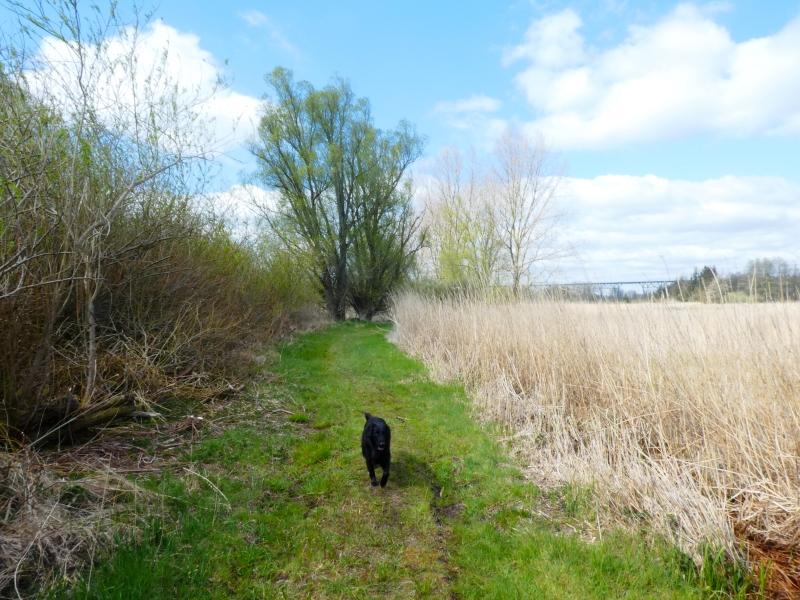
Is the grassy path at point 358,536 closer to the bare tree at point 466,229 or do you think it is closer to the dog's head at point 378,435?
the dog's head at point 378,435

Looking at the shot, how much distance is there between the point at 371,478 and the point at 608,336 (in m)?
3.86

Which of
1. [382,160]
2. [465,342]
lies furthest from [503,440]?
[382,160]

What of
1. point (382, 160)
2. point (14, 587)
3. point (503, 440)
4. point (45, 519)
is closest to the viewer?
point (14, 587)

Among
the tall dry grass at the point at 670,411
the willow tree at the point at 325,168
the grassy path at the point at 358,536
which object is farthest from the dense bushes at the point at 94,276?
the willow tree at the point at 325,168

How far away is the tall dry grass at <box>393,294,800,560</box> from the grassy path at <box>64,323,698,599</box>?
0.48 m

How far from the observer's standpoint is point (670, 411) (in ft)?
14.6

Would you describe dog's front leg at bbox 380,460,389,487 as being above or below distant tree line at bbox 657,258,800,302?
below

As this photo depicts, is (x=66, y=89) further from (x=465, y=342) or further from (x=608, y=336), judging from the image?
(x=465, y=342)

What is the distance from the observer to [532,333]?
751 cm

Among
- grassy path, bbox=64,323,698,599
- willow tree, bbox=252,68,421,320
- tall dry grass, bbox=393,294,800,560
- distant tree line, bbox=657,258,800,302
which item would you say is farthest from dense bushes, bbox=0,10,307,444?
willow tree, bbox=252,68,421,320

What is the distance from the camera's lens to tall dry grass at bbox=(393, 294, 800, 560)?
3273mm

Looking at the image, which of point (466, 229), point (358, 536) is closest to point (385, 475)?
point (358, 536)

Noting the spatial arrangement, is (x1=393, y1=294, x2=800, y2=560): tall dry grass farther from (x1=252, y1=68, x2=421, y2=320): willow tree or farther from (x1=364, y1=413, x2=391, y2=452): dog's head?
(x1=252, y1=68, x2=421, y2=320): willow tree

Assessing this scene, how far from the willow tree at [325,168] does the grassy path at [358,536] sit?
19847mm
